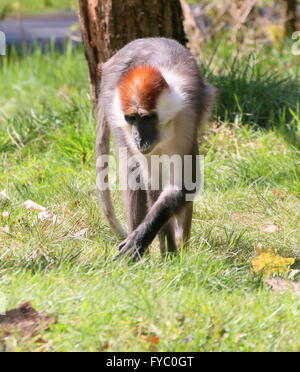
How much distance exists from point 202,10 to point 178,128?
17.5ft

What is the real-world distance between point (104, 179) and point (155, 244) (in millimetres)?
537

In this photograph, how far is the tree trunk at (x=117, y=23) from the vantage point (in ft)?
18.9

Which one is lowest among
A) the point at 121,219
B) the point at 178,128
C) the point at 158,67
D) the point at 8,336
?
the point at 121,219

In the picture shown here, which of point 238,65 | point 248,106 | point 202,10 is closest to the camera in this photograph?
point 248,106

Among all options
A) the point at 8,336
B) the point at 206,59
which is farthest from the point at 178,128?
the point at 206,59

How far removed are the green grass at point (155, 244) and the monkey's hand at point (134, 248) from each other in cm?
7

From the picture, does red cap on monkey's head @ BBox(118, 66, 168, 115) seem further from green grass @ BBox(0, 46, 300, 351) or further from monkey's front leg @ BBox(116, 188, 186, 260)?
green grass @ BBox(0, 46, 300, 351)

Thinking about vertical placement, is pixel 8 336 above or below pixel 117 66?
below

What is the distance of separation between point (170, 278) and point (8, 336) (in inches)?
36.4

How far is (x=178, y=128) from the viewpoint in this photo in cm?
421

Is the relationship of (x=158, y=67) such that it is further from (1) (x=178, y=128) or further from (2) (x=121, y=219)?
(2) (x=121, y=219)

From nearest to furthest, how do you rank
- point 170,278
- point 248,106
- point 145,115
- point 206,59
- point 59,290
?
1. point 59,290
2. point 170,278
3. point 145,115
4. point 248,106
5. point 206,59

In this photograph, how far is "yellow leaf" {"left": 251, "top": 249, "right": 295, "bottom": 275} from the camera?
13.5ft
